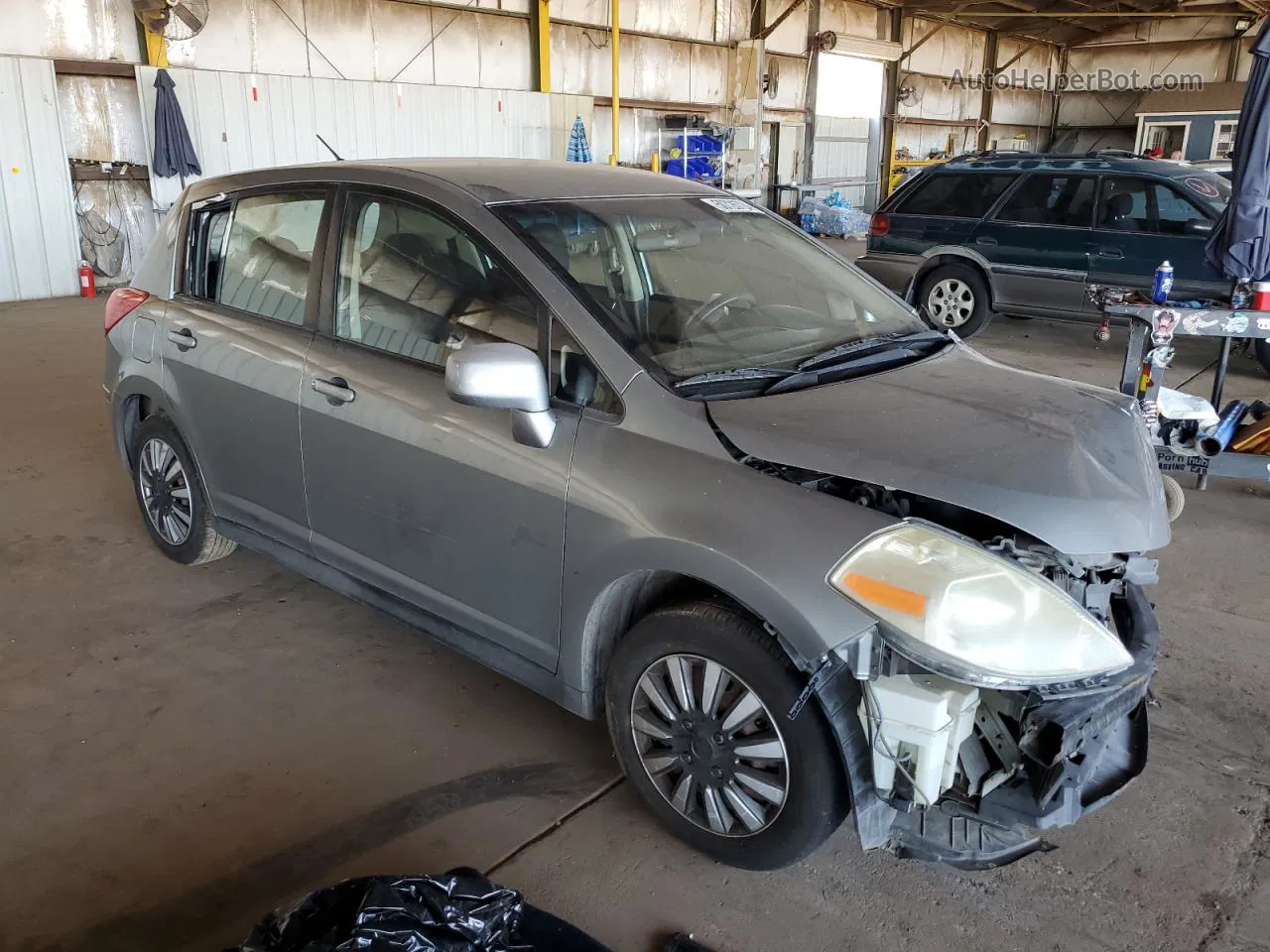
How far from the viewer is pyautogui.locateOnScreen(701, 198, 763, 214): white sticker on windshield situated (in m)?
3.27

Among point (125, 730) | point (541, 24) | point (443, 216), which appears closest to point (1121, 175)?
point (443, 216)

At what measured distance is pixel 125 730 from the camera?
3.01 metres

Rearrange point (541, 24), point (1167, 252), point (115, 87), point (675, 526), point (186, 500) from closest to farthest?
point (675, 526), point (186, 500), point (1167, 252), point (115, 87), point (541, 24)

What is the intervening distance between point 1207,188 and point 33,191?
38.1 feet

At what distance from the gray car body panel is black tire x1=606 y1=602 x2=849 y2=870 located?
0.10 meters

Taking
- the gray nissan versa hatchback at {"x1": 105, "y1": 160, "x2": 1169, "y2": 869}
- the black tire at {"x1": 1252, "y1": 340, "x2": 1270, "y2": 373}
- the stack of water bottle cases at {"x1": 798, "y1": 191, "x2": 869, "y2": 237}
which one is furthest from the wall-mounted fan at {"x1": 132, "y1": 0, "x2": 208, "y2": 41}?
the black tire at {"x1": 1252, "y1": 340, "x2": 1270, "y2": 373}

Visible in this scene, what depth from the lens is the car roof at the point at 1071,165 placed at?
8.05 metres

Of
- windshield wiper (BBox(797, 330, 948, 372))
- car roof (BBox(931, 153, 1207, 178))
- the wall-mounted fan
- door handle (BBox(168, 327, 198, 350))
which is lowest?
door handle (BBox(168, 327, 198, 350))

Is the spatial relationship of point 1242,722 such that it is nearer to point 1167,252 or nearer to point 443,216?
point 443,216

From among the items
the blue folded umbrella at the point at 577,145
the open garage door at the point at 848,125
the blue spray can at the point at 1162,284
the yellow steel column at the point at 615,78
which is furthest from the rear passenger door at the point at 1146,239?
the open garage door at the point at 848,125

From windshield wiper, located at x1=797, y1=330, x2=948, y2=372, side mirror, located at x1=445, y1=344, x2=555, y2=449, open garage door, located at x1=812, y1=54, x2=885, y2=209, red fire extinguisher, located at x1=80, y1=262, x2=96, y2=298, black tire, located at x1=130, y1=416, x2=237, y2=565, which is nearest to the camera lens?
side mirror, located at x1=445, y1=344, x2=555, y2=449

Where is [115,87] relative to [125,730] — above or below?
above

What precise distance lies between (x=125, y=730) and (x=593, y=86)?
14.7 meters

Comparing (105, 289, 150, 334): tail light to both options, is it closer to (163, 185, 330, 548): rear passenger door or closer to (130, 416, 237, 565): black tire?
(163, 185, 330, 548): rear passenger door
